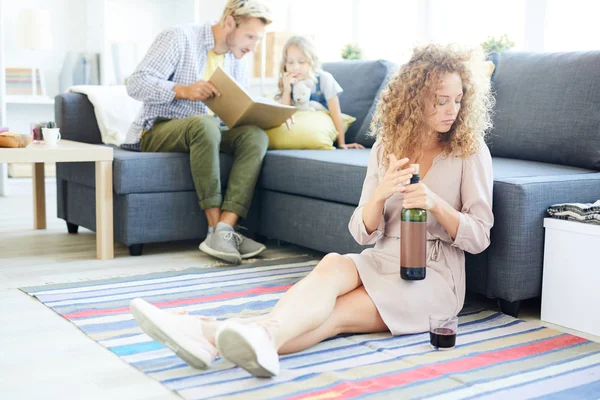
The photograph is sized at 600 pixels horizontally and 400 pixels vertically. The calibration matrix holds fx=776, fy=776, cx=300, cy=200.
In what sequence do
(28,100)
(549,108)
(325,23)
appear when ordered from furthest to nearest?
(325,23)
(28,100)
(549,108)

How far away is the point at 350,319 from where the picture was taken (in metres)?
1.95

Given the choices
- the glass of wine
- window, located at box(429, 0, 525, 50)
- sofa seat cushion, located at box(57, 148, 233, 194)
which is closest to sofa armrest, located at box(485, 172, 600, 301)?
the glass of wine

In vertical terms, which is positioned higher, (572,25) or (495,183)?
(572,25)

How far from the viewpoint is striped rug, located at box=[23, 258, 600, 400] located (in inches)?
64.5

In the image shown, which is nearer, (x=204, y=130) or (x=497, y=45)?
(x=204, y=130)

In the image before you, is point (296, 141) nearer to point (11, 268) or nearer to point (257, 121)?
point (257, 121)

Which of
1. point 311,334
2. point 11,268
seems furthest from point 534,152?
point 11,268

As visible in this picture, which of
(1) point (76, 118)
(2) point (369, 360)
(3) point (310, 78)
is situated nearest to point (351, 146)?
(3) point (310, 78)

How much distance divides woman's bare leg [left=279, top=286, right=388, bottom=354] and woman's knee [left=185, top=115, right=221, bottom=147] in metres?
1.30

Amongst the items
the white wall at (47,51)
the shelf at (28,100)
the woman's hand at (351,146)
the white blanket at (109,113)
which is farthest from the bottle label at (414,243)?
the white wall at (47,51)

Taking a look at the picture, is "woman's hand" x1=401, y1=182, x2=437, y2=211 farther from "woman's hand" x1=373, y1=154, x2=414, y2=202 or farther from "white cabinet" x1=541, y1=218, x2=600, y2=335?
"white cabinet" x1=541, y1=218, x2=600, y2=335

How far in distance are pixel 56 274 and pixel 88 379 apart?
1157mm

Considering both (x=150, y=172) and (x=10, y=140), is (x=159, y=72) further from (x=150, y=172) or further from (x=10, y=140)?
(x=10, y=140)

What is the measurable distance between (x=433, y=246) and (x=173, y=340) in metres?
0.77
